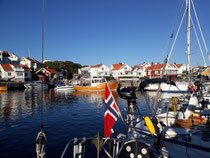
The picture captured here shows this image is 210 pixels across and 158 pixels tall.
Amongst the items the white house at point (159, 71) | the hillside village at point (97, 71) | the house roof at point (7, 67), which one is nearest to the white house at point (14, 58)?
the hillside village at point (97, 71)

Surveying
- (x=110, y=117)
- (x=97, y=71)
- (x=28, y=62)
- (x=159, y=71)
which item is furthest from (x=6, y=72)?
(x=110, y=117)

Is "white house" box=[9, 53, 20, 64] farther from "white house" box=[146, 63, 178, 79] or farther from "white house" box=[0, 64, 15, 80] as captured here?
"white house" box=[146, 63, 178, 79]

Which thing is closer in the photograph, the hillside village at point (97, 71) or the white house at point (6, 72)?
the white house at point (6, 72)

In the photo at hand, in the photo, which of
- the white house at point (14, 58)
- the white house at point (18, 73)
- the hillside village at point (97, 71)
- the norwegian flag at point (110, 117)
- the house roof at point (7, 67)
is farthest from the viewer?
the white house at point (14, 58)

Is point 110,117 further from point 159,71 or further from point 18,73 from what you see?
point 18,73

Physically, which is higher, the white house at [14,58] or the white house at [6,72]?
the white house at [14,58]

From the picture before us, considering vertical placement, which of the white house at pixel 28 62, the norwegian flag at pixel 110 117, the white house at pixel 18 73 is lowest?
the norwegian flag at pixel 110 117

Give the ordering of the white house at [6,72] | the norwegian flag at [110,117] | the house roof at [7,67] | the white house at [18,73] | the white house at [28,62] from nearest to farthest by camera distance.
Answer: the norwegian flag at [110,117], the white house at [6,72], the house roof at [7,67], the white house at [18,73], the white house at [28,62]

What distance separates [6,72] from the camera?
69.5 m

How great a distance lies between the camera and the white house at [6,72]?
68688mm

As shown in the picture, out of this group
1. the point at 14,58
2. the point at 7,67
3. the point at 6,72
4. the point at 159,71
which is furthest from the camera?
the point at 14,58

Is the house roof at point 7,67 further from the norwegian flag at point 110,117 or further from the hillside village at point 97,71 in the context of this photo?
the norwegian flag at point 110,117

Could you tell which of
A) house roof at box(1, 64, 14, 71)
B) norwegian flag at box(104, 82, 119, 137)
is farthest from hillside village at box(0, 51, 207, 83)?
norwegian flag at box(104, 82, 119, 137)

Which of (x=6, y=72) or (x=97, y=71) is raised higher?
(x=97, y=71)
